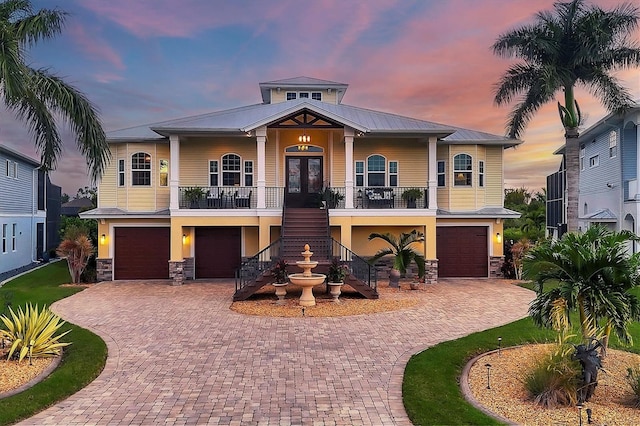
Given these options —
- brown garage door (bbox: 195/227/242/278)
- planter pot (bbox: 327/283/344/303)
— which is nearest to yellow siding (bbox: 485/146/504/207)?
planter pot (bbox: 327/283/344/303)

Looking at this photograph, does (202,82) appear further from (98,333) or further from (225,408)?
(225,408)

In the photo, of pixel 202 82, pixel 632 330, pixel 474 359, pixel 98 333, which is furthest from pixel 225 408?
pixel 202 82

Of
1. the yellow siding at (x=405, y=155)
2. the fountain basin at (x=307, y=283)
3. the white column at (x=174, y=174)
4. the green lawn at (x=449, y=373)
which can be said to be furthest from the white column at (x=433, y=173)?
the white column at (x=174, y=174)

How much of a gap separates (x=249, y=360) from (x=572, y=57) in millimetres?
17247

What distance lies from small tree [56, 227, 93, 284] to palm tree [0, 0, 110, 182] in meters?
9.52

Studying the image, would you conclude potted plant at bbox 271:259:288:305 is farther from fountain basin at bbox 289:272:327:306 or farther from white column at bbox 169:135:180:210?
white column at bbox 169:135:180:210

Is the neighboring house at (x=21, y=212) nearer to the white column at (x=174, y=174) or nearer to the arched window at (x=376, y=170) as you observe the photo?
the white column at (x=174, y=174)

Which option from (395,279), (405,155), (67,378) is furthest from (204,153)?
(67,378)

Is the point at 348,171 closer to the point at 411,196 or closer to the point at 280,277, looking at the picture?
the point at 411,196

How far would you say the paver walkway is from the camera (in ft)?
20.1

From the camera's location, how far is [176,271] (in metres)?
18.2

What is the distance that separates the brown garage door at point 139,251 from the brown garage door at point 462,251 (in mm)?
12664

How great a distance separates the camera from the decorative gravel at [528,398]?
583 cm

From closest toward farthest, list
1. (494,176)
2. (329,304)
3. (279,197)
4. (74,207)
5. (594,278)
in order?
1. (594,278)
2. (329,304)
3. (279,197)
4. (494,176)
5. (74,207)
